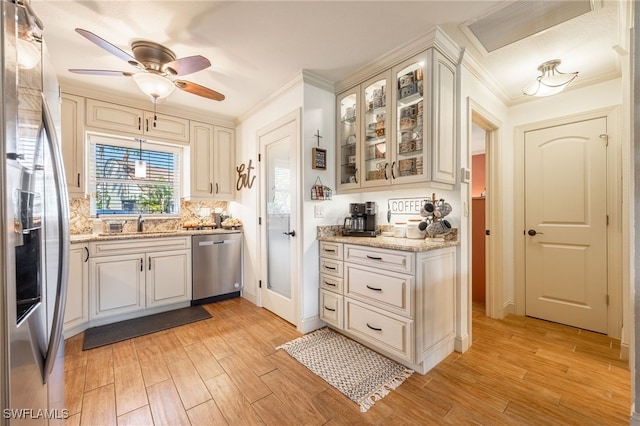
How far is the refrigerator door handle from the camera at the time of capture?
2.99 feet

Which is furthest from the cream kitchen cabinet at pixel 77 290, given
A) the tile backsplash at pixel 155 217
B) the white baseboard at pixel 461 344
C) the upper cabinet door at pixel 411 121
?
the white baseboard at pixel 461 344

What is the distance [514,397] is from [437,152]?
1717 mm

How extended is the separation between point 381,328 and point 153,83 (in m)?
2.59

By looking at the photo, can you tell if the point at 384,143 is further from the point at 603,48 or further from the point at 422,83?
the point at 603,48

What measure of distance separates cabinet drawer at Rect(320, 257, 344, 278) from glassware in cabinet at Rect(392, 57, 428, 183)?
937 mm

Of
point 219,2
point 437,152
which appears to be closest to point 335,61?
point 219,2

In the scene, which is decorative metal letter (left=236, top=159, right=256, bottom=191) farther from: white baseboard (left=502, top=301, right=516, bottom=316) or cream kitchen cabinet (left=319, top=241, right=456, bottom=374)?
white baseboard (left=502, top=301, right=516, bottom=316)

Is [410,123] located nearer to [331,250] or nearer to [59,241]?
[331,250]

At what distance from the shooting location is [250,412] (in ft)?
5.05

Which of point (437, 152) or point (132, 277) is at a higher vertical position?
point (437, 152)

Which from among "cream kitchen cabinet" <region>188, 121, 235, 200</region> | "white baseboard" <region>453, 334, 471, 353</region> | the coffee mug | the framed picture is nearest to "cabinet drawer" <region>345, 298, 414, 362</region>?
"white baseboard" <region>453, 334, 471, 353</region>

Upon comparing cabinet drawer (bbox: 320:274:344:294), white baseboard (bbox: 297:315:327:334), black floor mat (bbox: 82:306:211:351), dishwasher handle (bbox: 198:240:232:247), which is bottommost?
black floor mat (bbox: 82:306:211:351)

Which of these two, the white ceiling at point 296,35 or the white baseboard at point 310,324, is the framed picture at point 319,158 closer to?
the white ceiling at point 296,35

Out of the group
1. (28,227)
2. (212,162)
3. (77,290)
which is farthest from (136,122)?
(28,227)
